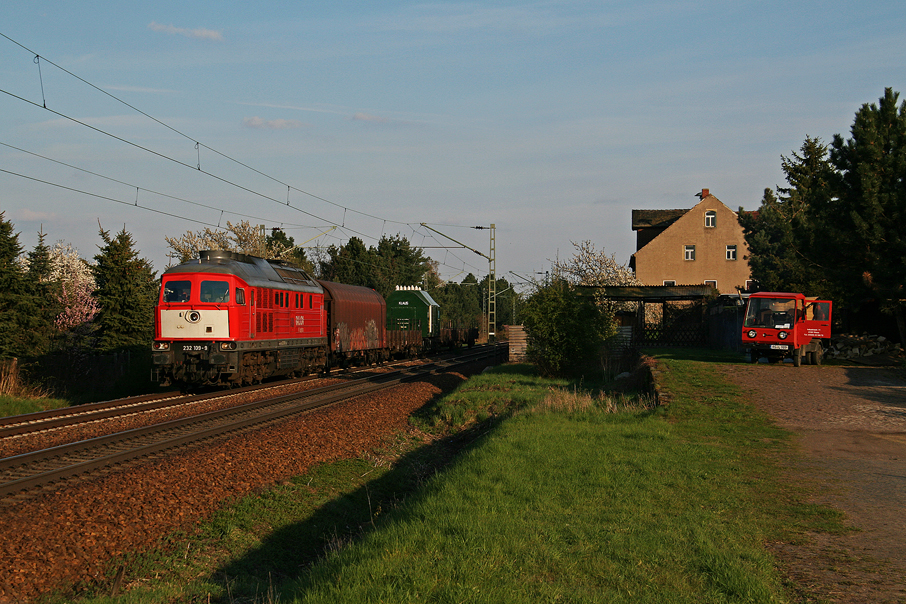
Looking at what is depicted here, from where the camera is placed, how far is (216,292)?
1953cm

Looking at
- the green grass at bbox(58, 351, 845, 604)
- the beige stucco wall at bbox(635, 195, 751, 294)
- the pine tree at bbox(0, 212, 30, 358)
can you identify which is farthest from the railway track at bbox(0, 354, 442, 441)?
the beige stucco wall at bbox(635, 195, 751, 294)

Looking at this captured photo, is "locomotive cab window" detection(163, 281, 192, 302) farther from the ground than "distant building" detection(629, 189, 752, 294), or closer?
closer

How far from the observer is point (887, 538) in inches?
262

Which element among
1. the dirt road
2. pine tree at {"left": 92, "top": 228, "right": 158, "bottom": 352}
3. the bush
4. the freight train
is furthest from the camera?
pine tree at {"left": 92, "top": 228, "right": 158, "bottom": 352}

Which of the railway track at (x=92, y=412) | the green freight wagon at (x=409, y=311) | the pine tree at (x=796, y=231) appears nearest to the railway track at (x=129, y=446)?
the railway track at (x=92, y=412)

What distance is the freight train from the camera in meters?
19.4

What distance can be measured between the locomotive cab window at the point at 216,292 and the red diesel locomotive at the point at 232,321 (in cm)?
2

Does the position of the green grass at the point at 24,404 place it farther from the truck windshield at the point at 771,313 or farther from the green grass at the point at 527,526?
the truck windshield at the point at 771,313

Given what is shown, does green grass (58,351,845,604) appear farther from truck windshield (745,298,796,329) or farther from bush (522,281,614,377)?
bush (522,281,614,377)

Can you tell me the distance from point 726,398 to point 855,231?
956 centimetres

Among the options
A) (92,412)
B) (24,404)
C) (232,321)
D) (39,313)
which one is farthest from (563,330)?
(39,313)

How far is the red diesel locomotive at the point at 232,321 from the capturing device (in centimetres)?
1942

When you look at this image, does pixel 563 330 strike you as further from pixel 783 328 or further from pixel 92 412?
pixel 92 412

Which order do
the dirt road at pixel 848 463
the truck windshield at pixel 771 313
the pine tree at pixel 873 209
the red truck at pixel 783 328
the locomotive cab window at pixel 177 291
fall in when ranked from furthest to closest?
the truck windshield at pixel 771 313 → the red truck at pixel 783 328 → the pine tree at pixel 873 209 → the locomotive cab window at pixel 177 291 → the dirt road at pixel 848 463
